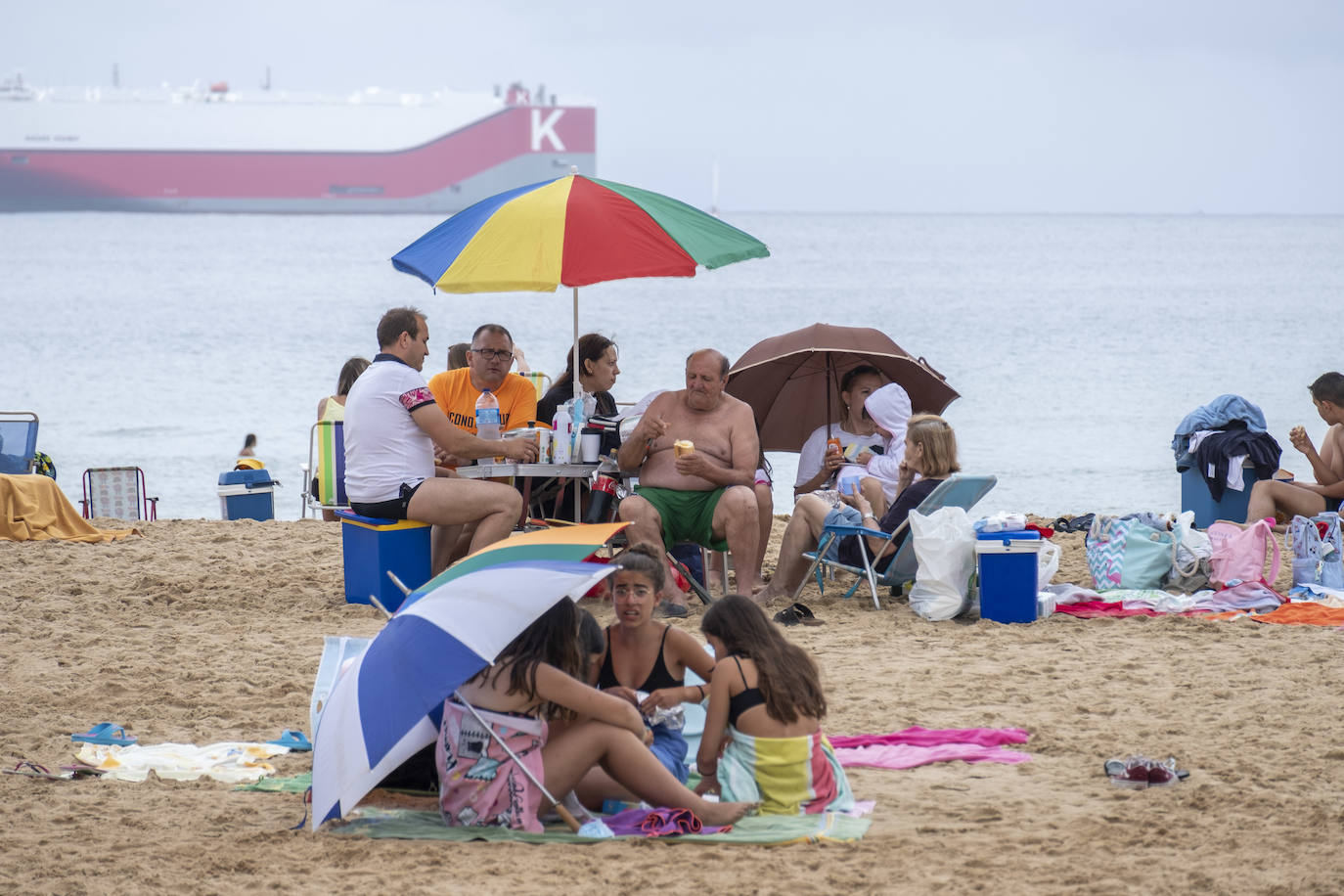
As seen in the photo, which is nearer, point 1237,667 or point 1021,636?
point 1237,667

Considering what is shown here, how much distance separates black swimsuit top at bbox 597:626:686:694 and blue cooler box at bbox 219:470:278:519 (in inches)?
208

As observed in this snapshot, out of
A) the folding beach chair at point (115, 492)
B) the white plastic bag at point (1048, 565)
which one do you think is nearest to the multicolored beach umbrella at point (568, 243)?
the white plastic bag at point (1048, 565)

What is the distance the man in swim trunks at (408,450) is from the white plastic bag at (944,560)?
1.44 m

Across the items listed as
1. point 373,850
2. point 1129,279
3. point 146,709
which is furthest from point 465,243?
point 1129,279

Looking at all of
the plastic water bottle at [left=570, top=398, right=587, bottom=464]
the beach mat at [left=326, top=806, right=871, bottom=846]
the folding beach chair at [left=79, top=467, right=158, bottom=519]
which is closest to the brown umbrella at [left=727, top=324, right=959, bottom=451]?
the plastic water bottle at [left=570, top=398, right=587, bottom=464]

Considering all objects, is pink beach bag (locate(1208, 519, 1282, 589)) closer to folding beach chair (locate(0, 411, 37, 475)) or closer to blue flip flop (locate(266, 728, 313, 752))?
blue flip flop (locate(266, 728, 313, 752))

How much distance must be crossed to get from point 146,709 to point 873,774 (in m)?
2.07

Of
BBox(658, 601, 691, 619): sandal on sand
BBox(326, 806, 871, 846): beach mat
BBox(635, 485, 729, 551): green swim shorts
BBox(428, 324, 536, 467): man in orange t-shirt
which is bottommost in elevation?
BBox(326, 806, 871, 846): beach mat

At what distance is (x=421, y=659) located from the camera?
9.16 ft

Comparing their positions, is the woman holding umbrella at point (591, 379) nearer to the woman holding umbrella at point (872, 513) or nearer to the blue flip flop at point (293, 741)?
the woman holding umbrella at point (872, 513)

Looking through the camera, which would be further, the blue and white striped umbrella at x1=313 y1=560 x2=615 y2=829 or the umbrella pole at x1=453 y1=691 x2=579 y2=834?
the umbrella pole at x1=453 y1=691 x2=579 y2=834

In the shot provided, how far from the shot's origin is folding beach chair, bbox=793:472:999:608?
207 inches

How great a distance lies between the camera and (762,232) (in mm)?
97938

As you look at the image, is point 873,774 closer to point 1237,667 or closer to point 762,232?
point 1237,667
